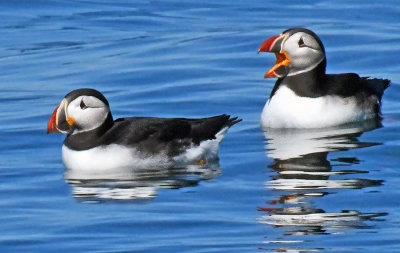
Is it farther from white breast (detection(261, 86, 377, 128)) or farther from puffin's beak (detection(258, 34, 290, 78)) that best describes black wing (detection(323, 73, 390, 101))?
puffin's beak (detection(258, 34, 290, 78))

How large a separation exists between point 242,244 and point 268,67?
28.5 ft

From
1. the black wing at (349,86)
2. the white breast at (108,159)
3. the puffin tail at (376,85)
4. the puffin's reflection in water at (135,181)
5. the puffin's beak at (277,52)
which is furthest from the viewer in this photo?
the puffin tail at (376,85)

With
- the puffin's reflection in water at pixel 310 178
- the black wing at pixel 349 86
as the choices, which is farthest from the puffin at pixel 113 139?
the black wing at pixel 349 86

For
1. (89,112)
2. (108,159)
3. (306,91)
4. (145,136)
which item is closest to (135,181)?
(108,159)

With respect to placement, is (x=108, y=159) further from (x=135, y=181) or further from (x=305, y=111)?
(x=305, y=111)

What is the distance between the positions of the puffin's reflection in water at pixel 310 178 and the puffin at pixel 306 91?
12cm

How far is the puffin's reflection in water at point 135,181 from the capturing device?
1106 cm

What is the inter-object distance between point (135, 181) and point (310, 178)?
5.15 feet

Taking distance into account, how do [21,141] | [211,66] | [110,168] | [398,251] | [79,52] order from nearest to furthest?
[398,251] → [110,168] → [21,141] → [211,66] → [79,52]

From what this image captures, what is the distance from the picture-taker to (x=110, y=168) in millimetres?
11867

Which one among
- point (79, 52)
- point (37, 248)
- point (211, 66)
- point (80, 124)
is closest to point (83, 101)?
point (80, 124)

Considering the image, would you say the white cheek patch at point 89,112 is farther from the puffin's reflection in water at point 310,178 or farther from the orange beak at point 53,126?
the puffin's reflection in water at point 310,178

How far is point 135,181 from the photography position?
37.8 feet

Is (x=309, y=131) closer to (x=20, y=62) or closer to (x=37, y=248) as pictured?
(x=37, y=248)
